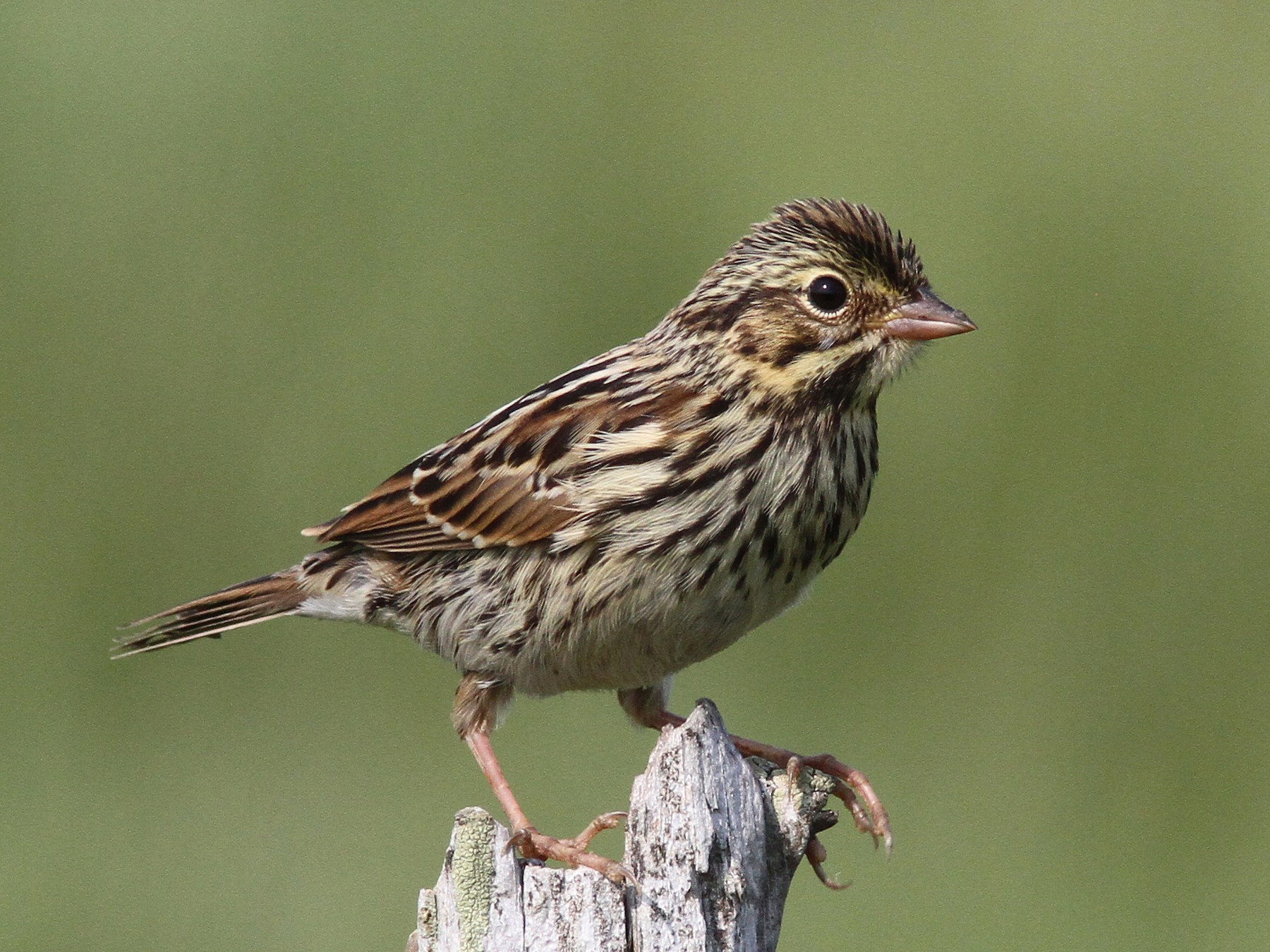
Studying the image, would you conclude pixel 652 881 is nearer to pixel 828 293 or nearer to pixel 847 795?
pixel 847 795

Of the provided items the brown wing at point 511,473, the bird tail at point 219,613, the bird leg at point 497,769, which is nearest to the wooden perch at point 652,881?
the bird leg at point 497,769

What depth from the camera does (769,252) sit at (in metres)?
5.79

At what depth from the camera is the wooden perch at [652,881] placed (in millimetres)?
4410

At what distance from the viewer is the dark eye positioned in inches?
222

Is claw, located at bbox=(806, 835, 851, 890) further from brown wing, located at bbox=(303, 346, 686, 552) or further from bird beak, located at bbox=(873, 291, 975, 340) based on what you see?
bird beak, located at bbox=(873, 291, 975, 340)

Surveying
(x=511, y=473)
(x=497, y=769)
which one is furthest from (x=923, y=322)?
(x=497, y=769)

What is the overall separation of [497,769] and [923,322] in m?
1.82

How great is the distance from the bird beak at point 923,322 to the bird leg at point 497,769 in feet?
4.89

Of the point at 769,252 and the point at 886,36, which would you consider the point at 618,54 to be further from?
the point at 769,252

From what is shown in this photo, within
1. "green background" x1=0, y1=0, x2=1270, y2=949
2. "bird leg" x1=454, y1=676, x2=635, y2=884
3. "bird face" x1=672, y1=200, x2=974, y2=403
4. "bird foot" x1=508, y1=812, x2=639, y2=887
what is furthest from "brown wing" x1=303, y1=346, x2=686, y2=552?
"green background" x1=0, y1=0, x2=1270, y2=949

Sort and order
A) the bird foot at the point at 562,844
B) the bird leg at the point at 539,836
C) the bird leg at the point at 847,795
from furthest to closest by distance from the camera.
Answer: the bird leg at the point at 847,795 < the bird foot at the point at 562,844 < the bird leg at the point at 539,836

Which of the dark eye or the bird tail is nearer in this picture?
the dark eye

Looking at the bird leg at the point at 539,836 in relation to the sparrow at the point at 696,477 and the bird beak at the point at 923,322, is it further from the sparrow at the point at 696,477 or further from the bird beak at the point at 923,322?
the bird beak at the point at 923,322

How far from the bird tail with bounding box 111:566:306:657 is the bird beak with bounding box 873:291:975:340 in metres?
2.22
